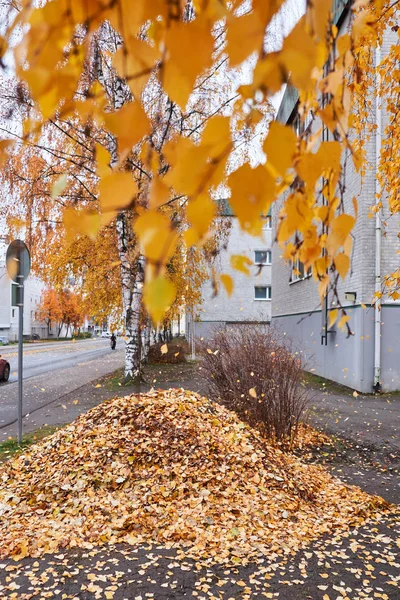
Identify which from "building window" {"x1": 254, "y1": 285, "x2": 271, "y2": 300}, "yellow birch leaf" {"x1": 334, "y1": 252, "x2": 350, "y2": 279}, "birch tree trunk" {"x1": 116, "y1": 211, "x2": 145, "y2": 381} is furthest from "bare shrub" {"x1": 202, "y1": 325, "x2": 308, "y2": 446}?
"building window" {"x1": 254, "y1": 285, "x2": 271, "y2": 300}

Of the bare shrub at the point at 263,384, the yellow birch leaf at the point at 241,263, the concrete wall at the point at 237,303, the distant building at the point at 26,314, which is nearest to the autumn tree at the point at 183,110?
the yellow birch leaf at the point at 241,263

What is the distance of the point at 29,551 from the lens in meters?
3.30

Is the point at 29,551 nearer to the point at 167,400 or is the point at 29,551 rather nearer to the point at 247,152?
the point at 167,400

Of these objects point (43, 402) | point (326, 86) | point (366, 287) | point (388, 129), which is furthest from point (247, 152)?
point (326, 86)

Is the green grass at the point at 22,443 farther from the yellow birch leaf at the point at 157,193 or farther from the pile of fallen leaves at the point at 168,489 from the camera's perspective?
the yellow birch leaf at the point at 157,193

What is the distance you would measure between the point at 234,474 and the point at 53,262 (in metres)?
10.6

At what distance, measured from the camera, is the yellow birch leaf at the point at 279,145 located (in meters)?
1.00

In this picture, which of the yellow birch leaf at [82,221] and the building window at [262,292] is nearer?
the yellow birch leaf at [82,221]

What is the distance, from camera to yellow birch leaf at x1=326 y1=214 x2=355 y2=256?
126 centimetres

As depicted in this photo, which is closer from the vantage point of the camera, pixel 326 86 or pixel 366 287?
pixel 326 86

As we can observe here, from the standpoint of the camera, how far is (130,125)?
982mm

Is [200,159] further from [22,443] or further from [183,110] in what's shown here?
[22,443]

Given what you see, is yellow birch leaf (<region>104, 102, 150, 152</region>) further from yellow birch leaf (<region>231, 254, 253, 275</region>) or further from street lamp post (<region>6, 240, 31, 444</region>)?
street lamp post (<region>6, 240, 31, 444</region>)

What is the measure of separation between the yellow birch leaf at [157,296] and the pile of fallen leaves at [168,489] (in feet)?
9.27
